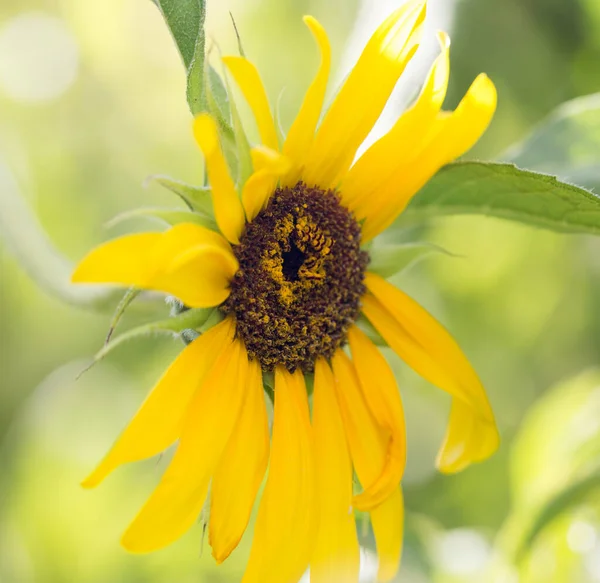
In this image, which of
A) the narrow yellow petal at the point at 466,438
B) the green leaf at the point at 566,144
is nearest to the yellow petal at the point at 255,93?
the narrow yellow petal at the point at 466,438

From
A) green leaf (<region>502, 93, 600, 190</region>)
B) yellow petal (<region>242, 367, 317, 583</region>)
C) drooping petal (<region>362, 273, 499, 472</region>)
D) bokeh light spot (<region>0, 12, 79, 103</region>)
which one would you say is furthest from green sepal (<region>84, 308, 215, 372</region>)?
bokeh light spot (<region>0, 12, 79, 103</region>)

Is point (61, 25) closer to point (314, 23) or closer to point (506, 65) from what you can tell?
point (506, 65)

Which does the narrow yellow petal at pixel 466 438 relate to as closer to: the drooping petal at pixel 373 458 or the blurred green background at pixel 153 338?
the drooping petal at pixel 373 458

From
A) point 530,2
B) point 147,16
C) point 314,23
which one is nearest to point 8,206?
point 314,23

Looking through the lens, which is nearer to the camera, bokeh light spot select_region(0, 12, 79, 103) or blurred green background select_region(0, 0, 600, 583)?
blurred green background select_region(0, 0, 600, 583)

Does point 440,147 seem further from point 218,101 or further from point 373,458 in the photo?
point 373,458

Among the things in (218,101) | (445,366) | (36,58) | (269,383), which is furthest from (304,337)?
(36,58)

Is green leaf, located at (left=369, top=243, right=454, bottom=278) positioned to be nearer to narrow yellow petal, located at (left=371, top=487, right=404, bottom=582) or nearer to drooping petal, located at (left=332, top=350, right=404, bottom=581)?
drooping petal, located at (left=332, top=350, right=404, bottom=581)
